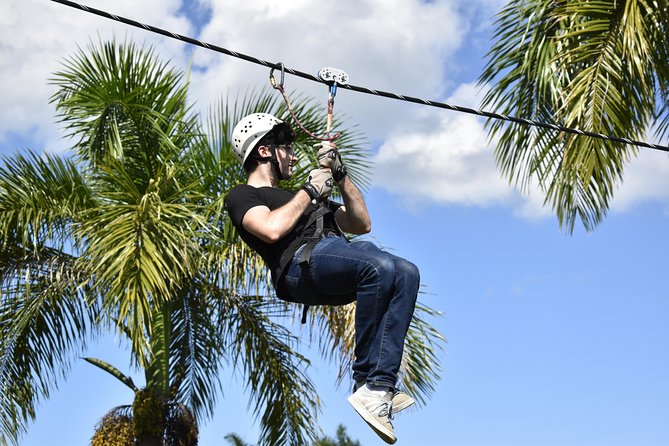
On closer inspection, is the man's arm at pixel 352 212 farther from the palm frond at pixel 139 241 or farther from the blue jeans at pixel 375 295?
the palm frond at pixel 139 241

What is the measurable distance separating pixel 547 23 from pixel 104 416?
245 inches

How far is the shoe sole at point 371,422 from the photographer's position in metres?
3.97

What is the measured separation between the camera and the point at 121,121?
35.3 feet

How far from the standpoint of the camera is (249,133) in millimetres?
4641

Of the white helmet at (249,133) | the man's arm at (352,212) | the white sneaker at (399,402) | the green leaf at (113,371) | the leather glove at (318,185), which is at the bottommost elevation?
the white sneaker at (399,402)

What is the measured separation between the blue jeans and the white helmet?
30.4 inches

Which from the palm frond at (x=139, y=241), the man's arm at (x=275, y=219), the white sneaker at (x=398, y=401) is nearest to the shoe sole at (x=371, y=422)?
the white sneaker at (x=398, y=401)

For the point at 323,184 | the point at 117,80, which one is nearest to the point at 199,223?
the point at 117,80

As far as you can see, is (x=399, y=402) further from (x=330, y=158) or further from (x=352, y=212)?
(x=330, y=158)

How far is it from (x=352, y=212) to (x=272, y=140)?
1.71 ft

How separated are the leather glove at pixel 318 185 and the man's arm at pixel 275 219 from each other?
3 centimetres

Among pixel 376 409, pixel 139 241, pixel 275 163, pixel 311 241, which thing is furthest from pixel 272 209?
pixel 139 241

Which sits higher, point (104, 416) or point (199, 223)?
point (199, 223)

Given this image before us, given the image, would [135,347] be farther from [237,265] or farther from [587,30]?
[587,30]
